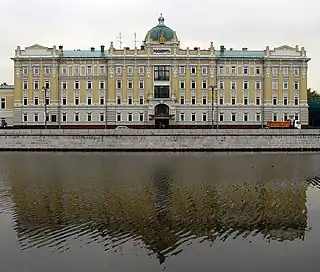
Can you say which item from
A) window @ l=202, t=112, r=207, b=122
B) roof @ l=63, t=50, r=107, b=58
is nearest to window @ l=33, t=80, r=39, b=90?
roof @ l=63, t=50, r=107, b=58

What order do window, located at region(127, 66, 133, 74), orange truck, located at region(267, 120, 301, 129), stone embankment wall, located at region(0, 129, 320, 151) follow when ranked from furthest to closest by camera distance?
1. window, located at region(127, 66, 133, 74)
2. orange truck, located at region(267, 120, 301, 129)
3. stone embankment wall, located at region(0, 129, 320, 151)

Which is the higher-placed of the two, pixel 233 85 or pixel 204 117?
pixel 233 85

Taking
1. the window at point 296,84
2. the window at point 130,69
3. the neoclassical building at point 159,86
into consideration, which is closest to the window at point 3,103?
the neoclassical building at point 159,86

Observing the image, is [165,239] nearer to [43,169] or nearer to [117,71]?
[43,169]

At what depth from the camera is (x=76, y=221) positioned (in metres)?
20.2

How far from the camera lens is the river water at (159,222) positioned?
49.3 feet

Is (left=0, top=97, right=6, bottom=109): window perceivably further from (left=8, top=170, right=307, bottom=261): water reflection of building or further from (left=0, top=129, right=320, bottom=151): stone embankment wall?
(left=8, top=170, right=307, bottom=261): water reflection of building

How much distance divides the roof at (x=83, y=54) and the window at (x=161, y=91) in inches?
495

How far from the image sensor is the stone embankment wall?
63875 millimetres

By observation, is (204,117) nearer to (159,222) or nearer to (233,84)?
(233,84)

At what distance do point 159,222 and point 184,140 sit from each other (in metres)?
44.1

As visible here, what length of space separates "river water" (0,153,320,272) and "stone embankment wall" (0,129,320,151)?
2756cm

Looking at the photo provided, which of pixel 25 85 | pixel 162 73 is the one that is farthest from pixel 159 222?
pixel 25 85

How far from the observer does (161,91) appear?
317 ft
